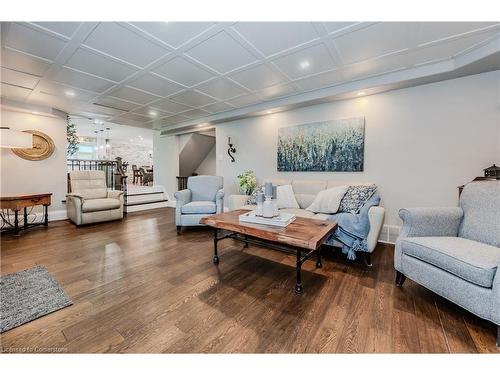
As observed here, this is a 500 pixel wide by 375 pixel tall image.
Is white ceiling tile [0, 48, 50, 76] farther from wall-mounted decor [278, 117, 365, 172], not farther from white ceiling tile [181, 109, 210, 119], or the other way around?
wall-mounted decor [278, 117, 365, 172]

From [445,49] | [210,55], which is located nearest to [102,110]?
[210,55]

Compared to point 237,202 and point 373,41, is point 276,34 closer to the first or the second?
point 373,41

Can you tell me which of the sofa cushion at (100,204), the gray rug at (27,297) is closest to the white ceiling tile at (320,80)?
the gray rug at (27,297)

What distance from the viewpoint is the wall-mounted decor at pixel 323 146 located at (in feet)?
11.0

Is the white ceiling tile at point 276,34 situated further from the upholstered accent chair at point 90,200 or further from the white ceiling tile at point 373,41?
the upholstered accent chair at point 90,200

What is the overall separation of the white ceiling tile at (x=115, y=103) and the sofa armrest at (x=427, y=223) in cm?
463

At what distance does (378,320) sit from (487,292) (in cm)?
66

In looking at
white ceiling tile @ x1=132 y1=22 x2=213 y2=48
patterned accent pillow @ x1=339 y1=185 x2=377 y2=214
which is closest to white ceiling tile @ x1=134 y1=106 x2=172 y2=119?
white ceiling tile @ x1=132 y1=22 x2=213 y2=48

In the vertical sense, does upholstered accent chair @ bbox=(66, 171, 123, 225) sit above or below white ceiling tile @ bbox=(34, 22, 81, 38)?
below

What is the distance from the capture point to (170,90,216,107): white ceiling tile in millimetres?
3613

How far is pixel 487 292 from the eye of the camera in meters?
1.31

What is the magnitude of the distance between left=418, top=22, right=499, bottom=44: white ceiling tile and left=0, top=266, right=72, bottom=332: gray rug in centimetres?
384

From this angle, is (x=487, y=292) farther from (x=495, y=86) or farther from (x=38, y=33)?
(x=38, y=33)
